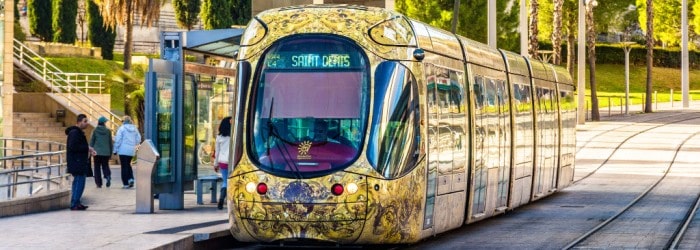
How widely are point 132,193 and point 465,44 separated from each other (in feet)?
32.4

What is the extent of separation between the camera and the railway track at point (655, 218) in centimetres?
2055

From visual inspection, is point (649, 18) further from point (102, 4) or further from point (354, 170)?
point (354, 170)

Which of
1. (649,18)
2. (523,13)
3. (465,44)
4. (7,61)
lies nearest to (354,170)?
(465,44)

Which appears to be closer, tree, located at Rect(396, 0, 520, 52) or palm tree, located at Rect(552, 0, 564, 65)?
palm tree, located at Rect(552, 0, 564, 65)

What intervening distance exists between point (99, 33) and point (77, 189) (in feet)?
183

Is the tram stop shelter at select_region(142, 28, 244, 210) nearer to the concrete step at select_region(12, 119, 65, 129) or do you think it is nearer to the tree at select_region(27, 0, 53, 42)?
the concrete step at select_region(12, 119, 65, 129)

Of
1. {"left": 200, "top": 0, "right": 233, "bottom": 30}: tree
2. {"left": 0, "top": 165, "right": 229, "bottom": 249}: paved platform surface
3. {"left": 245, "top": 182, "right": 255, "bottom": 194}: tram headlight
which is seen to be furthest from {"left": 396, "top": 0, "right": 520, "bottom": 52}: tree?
{"left": 245, "top": 182, "right": 255, "bottom": 194}: tram headlight

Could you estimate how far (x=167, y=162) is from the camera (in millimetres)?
23016

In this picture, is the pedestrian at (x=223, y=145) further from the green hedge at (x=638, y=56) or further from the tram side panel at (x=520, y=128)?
the green hedge at (x=638, y=56)

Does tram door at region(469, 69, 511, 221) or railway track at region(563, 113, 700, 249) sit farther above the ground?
tram door at region(469, 69, 511, 221)

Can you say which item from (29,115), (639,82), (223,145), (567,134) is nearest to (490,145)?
(223,145)

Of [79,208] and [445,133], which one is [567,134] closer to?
[79,208]

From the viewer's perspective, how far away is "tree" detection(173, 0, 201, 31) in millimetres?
79250

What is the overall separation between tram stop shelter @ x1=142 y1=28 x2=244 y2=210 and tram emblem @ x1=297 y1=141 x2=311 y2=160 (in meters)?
5.23
